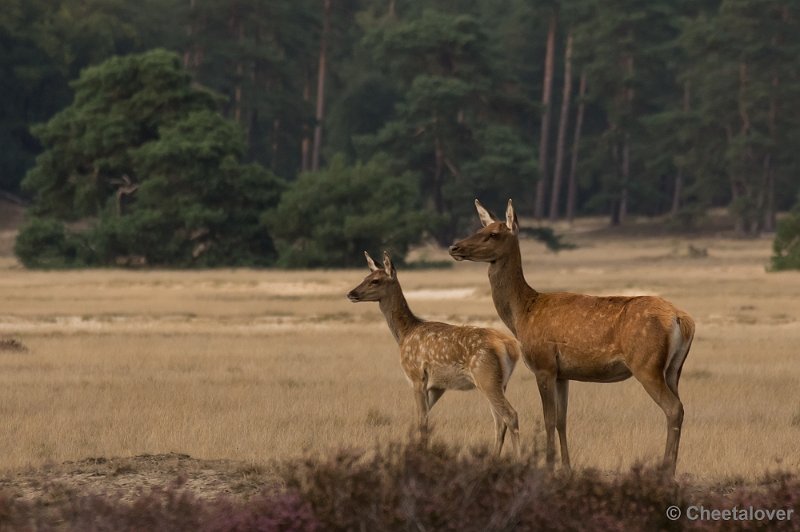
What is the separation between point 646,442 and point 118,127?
42.8m

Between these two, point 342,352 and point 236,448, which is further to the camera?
point 342,352

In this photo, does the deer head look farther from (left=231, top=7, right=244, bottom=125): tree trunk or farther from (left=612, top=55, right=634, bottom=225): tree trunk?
(left=612, top=55, right=634, bottom=225): tree trunk

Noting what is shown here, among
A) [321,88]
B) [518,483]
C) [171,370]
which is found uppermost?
[321,88]

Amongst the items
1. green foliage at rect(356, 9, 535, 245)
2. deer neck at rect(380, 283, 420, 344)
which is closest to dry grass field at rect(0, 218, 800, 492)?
deer neck at rect(380, 283, 420, 344)

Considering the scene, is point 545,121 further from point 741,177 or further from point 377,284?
point 377,284

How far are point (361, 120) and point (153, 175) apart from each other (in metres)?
33.4

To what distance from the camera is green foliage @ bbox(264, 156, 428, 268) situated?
5238 cm

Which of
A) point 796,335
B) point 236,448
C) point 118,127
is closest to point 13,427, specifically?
point 236,448

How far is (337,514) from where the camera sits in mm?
8125

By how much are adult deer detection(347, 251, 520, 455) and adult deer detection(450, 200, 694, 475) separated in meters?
0.47

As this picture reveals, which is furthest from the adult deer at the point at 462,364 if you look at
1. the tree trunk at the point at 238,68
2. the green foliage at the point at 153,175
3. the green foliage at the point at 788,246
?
the tree trunk at the point at 238,68

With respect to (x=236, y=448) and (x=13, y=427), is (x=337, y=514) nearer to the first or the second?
(x=236, y=448)

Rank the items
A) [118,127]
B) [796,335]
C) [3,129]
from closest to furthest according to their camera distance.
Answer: [796,335] < [118,127] < [3,129]

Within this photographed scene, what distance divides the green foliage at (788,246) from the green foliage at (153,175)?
58.1ft
